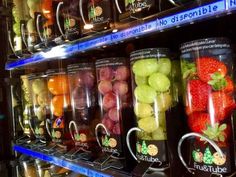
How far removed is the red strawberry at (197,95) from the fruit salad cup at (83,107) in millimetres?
499

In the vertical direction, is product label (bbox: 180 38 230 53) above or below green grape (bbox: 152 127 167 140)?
above

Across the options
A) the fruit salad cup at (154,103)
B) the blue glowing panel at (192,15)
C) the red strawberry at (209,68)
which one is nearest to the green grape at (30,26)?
the fruit salad cup at (154,103)

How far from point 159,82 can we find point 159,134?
15cm

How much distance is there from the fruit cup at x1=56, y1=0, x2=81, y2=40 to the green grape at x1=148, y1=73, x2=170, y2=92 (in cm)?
47

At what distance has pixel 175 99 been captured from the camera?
0.98 meters

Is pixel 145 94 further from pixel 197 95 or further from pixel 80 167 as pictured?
pixel 80 167

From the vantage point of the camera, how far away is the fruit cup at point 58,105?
1.45 meters

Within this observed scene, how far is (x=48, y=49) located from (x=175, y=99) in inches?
28.9

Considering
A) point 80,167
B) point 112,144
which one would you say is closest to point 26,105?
point 80,167

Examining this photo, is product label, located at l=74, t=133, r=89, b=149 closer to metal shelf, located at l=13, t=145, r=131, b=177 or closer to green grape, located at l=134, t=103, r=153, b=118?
metal shelf, located at l=13, t=145, r=131, b=177

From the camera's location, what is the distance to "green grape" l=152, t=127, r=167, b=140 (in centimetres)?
94

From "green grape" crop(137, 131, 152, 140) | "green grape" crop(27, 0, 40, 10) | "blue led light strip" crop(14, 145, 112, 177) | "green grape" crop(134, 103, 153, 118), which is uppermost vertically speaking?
"green grape" crop(27, 0, 40, 10)

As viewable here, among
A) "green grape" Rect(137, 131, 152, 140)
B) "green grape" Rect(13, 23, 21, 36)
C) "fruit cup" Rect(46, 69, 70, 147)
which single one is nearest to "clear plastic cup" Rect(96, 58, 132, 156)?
"green grape" Rect(137, 131, 152, 140)

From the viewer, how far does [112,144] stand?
1116 millimetres
